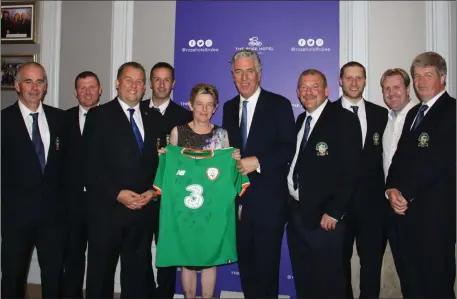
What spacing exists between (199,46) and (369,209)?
8.87 ft

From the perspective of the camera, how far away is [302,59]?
462 centimetres

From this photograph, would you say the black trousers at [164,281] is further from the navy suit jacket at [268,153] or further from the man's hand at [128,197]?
the navy suit jacket at [268,153]

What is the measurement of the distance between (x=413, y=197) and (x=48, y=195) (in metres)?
2.84

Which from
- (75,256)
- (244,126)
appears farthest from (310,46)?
(75,256)

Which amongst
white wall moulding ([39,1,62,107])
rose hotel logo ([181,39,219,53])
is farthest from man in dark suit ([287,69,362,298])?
white wall moulding ([39,1,62,107])

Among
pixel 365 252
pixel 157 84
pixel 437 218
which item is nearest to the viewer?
pixel 437 218

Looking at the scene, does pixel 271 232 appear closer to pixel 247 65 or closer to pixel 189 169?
pixel 189 169

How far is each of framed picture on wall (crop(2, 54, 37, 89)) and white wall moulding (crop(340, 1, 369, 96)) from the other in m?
3.82

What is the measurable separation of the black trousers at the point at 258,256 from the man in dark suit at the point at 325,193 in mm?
223

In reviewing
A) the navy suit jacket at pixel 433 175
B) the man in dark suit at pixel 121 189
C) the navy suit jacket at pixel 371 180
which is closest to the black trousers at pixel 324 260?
the navy suit jacket at pixel 371 180

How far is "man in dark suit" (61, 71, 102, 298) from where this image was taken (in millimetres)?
3643

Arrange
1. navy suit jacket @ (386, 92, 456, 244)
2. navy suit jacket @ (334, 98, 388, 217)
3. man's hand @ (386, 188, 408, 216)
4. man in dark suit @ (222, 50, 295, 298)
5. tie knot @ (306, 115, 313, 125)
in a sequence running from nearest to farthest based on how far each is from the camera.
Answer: navy suit jacket @ (386, 92, 456, 244), man's hand @ (386, 188, 408, 216), man in dark suit @ (222, 50, 295, 298), tie knot @ (306, 115, 313, 125), navy suit jacket @ (334, 98, 388, 217)

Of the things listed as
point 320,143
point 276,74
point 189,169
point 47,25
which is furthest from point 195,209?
point 47,25

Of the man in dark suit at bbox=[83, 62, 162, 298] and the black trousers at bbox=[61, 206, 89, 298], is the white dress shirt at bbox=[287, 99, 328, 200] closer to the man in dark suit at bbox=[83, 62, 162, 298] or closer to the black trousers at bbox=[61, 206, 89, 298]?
the man in dark suit at bbox=[83, 62, 162, 298]
